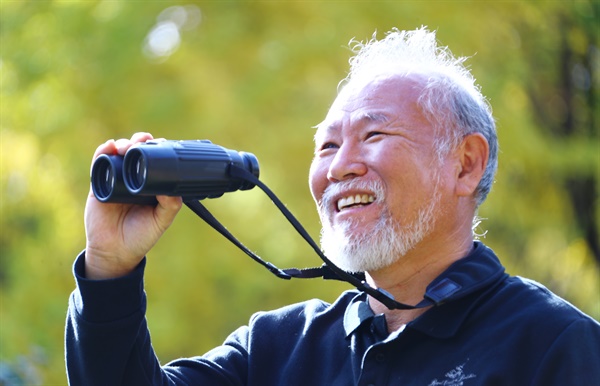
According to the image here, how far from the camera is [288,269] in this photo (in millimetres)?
2361

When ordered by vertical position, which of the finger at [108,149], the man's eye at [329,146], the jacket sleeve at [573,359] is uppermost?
the man's eye at [329,146]

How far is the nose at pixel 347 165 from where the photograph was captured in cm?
245

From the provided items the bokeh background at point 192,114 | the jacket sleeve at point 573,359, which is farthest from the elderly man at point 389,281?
the bokeh background at point 192,114

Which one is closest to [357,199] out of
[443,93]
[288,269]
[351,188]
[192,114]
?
[351,188]

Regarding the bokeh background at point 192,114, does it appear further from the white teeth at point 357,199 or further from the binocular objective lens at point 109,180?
the binocular objective lens at point 109,180

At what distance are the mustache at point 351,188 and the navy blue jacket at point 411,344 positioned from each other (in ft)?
0.88

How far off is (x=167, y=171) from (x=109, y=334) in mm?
467

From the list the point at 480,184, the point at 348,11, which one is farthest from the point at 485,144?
the point at 348,11

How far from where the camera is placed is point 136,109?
6.43 meters

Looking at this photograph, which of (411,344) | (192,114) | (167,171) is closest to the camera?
(167,171)

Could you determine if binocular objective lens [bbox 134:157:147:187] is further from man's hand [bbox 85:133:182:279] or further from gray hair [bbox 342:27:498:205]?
gray hair [bbox 342:27:498:205]

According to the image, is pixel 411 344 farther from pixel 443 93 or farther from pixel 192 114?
pixel 192 114

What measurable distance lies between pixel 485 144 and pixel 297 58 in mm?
3917

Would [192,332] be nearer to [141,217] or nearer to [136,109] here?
[136,109]
